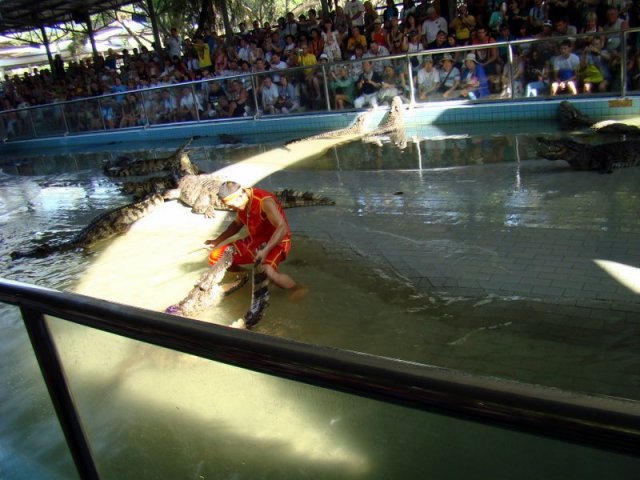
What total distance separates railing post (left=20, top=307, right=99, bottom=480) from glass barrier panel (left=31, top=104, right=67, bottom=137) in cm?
1584

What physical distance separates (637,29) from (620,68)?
22.8 inches

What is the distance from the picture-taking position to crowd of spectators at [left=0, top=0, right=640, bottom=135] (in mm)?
8891

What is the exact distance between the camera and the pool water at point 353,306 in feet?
4.43

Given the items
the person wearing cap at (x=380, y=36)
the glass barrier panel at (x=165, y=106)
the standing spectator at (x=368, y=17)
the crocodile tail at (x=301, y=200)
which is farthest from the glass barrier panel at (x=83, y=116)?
the crocodile tail at (x=301, y=200)

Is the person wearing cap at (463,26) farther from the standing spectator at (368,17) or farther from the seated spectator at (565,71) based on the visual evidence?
the seated spectator at (565,71)

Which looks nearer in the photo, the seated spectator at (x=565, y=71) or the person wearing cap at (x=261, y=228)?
the person wearing cap at (x=261, y=228)

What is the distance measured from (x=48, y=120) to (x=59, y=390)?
1631cm

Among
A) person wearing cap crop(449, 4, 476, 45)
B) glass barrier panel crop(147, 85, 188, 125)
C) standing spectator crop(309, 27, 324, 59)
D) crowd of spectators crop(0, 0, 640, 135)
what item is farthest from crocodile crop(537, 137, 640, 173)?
glass barrier panel crop(147, 85, 188, 125)

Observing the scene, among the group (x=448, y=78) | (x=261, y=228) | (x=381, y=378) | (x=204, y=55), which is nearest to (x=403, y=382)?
(x=381, y=378)

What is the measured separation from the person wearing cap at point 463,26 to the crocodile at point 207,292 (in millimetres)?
8144

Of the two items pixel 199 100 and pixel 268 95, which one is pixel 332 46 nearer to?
pixel 268 95

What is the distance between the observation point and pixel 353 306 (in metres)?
4.04

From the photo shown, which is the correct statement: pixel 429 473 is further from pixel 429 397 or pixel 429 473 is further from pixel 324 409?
pixel 429 397

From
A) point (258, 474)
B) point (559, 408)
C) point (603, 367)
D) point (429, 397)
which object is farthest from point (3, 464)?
point (603, 367)
